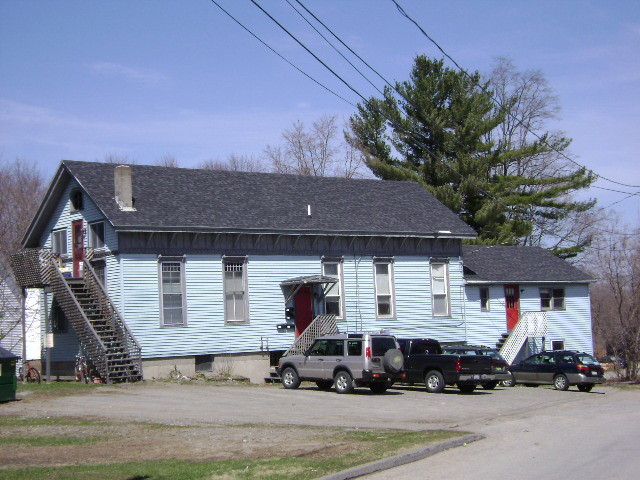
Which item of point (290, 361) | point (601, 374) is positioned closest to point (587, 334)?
point (601, 374)

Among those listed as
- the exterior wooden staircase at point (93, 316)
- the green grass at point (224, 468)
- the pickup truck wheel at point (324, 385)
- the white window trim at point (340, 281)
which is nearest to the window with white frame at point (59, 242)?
the exterior wooden staircase at point (93, 316)

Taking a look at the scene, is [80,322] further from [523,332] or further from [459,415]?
[523,332]

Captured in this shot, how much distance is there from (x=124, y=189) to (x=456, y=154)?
2986 cm

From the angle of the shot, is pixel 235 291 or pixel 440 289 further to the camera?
pixel 440 289

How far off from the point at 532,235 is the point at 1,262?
3705 centimetres

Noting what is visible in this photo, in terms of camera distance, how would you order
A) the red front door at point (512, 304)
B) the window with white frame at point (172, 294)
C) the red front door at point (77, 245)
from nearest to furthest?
the window with white frame at point (172, 294), the red front door at point (77, 245), the red front door at point (512, 304)

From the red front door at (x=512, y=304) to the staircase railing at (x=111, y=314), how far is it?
19.9 meters

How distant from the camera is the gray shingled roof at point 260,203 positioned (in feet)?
100

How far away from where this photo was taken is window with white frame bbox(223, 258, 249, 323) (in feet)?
104

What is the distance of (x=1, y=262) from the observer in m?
50.6

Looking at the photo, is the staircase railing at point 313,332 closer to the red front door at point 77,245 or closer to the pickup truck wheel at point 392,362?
the pickup truck wheel at point 392,362

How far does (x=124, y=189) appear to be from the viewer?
30.0m

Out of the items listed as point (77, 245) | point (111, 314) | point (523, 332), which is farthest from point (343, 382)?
point (523, 332)

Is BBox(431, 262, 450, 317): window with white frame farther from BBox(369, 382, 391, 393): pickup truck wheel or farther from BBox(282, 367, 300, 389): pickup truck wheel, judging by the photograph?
BBox(282, 367, 300, 389): pickup truck wheel
